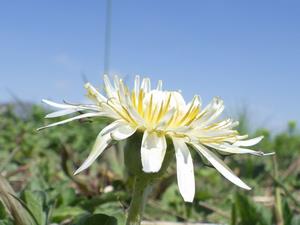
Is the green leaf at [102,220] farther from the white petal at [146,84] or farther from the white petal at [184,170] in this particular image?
the white petal at [146,84]

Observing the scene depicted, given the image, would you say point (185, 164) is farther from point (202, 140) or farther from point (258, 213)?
point (258, 213)

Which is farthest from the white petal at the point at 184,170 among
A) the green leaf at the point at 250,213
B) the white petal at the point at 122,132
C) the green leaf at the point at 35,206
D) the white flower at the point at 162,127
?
the green leaf at the point at 250,213

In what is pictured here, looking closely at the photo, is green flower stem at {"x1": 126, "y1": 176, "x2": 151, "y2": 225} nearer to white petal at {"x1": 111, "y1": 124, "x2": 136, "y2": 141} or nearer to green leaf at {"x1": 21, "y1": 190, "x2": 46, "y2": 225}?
white petal at {"x1": 111, "y1": 124, "x2": 136, "y2": 141}

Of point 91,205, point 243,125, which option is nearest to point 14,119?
point 243,125

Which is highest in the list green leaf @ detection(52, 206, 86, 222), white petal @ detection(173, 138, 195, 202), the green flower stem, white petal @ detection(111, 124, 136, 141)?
white petal @ detection(111, 124, 136, 141)

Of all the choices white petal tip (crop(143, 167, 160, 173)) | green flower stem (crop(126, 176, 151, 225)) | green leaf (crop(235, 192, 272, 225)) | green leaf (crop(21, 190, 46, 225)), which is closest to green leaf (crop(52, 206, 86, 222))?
green leaf (crop(21, 190, 46, 225))

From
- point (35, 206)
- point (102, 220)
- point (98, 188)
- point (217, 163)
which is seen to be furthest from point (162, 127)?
point (98, 188)

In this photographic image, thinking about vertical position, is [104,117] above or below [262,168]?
above
